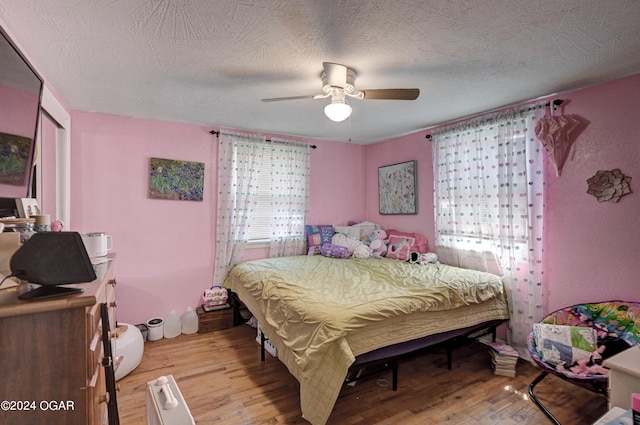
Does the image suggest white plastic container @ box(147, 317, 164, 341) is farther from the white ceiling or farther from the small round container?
the white ceiling

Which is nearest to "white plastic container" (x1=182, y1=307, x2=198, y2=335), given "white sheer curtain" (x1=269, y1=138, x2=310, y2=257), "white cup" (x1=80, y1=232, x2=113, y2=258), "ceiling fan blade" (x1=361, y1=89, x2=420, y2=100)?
"white sheer curtain" (x1=269, y1=138, x2=310, y2=257)

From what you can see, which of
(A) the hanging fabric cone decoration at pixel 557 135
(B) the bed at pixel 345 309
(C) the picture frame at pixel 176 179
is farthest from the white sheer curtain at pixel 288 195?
(A) the hanging fabric cone decoration at pixel 557 135

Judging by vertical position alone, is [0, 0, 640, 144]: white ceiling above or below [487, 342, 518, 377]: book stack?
above

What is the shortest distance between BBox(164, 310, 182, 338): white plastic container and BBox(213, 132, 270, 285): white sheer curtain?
56cm

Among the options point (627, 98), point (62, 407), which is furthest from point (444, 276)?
point (62, 407)

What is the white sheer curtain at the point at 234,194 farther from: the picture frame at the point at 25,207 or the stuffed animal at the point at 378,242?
the picture frame at the point at 25,207

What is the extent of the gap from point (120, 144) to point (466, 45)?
3.29 metres

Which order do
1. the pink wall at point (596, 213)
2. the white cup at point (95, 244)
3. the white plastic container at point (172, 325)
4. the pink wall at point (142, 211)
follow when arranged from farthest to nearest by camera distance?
1. the white plastic container at point (172, 325)
2. the pink wall at point (142, 211)
3. the pink wall at point (596, 213)
4. the white cup at point (95, 244)

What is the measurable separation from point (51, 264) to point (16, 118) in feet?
2.98

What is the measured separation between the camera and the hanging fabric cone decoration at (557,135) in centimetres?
242

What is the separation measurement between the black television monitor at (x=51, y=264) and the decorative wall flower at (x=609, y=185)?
126 inches

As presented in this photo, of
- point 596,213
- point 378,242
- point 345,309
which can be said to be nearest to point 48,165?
point 345,309

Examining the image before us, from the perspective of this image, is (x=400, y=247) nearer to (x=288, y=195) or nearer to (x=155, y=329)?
(x=288, y=195)

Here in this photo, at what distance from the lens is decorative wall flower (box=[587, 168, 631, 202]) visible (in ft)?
7.18
